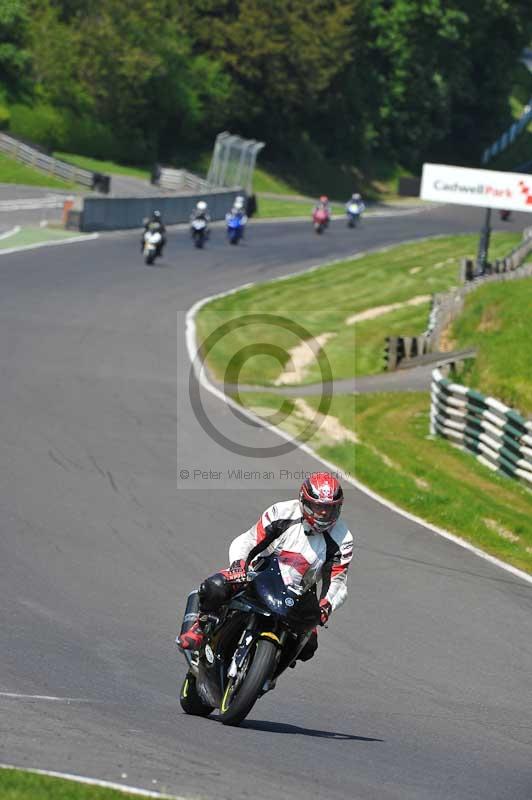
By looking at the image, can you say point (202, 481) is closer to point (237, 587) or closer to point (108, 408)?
point (108, 408)

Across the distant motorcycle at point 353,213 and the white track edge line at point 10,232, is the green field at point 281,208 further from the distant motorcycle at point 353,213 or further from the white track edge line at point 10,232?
the white track edge line at point 10,232

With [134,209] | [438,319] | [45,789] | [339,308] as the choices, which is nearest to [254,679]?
[45,789]

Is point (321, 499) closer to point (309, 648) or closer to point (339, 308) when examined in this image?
point (309, 648)

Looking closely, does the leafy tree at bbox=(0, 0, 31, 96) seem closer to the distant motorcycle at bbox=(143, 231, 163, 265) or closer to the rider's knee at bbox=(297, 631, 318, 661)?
the distant motorcycle at bbox=(143, 231, 163, 265)

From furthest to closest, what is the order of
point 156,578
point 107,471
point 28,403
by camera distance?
point 28,403 < point 107,471 < point 156,578

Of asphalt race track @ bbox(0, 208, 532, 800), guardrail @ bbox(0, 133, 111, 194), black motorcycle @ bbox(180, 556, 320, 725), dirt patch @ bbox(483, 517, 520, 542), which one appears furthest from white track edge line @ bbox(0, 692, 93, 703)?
guardrail @ bbox(0, 133, 111, 194)

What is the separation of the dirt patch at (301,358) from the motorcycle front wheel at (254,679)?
64.7ft

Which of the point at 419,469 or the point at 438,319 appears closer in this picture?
the point at 419,469

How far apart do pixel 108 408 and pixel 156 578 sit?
9.03m

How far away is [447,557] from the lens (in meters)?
15.8

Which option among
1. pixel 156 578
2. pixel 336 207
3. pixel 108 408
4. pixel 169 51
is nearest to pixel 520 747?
pixel 156 578

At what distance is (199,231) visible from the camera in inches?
1841

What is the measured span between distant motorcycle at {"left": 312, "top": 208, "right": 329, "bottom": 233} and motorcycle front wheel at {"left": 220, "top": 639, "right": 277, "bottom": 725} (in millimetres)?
48746

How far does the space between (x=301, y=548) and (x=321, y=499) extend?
0.46m
